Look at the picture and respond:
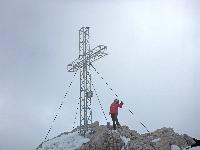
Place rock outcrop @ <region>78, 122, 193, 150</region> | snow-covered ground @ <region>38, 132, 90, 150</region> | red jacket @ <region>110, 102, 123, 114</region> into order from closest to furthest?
red jacket @ <region>110, 102, 123, 114</region>, rock outcrop @ <region>78, 122, 193, 150</region>, snow-covered ground @ <region>38, 132, 90, 150</region>

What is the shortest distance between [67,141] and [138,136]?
731 cm

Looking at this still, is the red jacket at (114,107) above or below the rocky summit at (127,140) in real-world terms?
above

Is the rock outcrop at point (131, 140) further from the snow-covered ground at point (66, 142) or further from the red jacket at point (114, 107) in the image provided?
the red jacket at point (114, 107)

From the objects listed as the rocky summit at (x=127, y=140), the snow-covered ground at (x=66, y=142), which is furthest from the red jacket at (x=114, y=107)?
the snow-covered ground at (x=66, y=142)

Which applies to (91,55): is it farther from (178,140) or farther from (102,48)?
(178,140)

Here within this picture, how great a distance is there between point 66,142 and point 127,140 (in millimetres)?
6750

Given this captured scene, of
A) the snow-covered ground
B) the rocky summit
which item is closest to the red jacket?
the rocky summit

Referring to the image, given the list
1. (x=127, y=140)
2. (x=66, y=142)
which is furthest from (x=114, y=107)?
(x=66, y=142)

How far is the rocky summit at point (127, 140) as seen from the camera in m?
41.0

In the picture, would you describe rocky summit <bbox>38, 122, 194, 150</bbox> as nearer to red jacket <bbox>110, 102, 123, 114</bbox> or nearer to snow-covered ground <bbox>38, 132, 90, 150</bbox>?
snow-covered ground <bbox>38, 132, 90, 150</bbox>

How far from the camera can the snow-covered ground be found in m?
43.1

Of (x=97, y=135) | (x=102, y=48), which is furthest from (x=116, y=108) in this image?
(x=102, y=48)

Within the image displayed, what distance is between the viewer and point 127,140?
41.8 meters

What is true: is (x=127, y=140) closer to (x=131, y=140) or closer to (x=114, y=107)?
(x=131, y=140)
